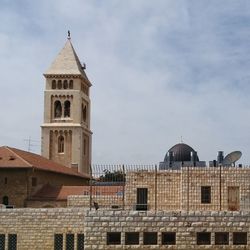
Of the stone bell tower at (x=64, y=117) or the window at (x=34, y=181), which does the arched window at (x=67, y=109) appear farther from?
the window at (x=34, y=181)

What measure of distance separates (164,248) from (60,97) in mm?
58029

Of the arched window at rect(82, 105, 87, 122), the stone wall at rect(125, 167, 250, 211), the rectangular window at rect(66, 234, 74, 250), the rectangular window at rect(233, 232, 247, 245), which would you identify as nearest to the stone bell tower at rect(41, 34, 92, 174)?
the arched window at rect(82, 105, 87, 122)

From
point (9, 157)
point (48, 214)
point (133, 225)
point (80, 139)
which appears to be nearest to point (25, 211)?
point (48, 214)

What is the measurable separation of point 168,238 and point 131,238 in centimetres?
156

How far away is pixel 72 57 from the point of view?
84500 mm

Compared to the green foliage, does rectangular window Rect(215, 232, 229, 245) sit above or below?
below

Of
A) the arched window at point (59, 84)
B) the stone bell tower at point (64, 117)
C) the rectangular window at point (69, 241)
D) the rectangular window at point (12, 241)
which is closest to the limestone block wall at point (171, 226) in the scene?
the rectangular window at point (69, 241)

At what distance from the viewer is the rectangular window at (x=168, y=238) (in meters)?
25.4

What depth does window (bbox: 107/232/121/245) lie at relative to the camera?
84.0ft

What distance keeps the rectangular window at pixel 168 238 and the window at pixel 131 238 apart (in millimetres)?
1100

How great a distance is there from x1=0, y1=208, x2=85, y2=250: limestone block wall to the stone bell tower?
47.4 meters

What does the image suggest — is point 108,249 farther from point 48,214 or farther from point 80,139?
point 80,139

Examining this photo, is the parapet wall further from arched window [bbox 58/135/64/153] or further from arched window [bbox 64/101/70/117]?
arched window [bbox 64/101/70/117]

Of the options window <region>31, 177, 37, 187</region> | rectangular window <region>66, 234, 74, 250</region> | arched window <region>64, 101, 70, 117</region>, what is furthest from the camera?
arched window <region>64, 101, 70, 117</region>
